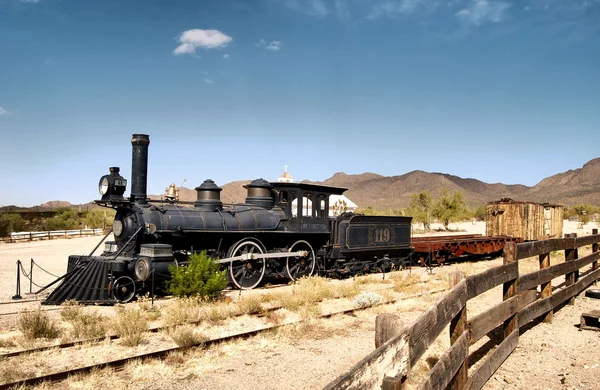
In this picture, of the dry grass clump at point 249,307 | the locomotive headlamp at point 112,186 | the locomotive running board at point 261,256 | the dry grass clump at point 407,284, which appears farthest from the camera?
the locomotive running board at point 261,256

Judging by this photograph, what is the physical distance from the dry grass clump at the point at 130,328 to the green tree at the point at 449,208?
4364cm

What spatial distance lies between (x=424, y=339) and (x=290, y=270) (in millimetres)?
10729

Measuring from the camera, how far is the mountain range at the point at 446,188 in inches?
4158

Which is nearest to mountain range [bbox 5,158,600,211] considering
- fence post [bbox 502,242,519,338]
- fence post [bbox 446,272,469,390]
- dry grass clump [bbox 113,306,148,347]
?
dry grass clump [bbox 113,306,148,347]

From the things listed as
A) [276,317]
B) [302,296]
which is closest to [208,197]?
[302,296]

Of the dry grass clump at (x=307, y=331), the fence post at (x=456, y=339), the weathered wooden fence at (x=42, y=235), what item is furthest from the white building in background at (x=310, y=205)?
the weathered wooden fence at (x=42, y=235)

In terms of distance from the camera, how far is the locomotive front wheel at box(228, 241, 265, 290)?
42.0 ft

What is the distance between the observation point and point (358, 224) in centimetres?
1552

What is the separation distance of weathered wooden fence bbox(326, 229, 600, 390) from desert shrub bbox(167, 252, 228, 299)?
20.7 ft

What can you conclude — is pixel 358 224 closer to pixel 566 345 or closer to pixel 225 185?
pixel 566 345

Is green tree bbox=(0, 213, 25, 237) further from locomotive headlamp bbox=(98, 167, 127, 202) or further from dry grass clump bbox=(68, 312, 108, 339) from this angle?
dry grass clump bbox=(68, 312, 108, 339)

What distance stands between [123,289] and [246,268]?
3.38 meters

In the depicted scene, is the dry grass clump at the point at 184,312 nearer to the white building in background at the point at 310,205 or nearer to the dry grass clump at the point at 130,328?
the dry grass clump at the point at 130,328

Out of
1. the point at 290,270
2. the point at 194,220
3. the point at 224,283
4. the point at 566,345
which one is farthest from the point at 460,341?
the point at 290,270
